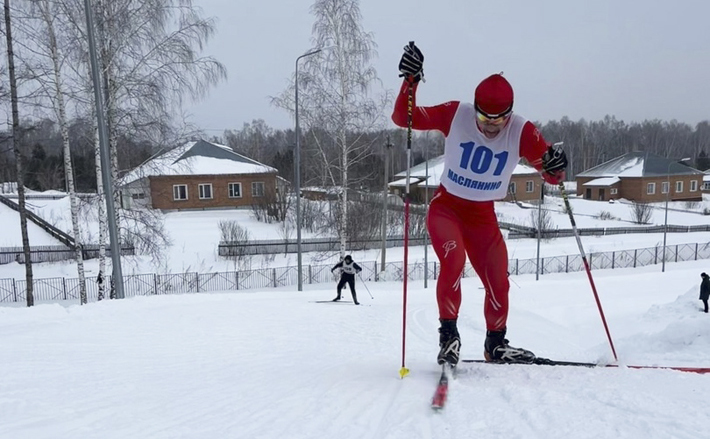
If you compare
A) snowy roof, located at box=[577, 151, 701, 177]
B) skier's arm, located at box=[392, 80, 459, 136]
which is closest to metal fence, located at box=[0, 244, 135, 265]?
skier's arm, located at box=[392, 80, 459, 136]

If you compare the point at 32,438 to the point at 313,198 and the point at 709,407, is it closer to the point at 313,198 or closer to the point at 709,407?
the point at 709,407

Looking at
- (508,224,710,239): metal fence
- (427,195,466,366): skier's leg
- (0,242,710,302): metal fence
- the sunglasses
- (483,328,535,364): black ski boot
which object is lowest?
(0,242,710,302): metal fence

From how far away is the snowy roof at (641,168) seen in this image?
5419 centimetres

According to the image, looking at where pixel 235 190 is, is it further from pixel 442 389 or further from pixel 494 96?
pixel 442 389

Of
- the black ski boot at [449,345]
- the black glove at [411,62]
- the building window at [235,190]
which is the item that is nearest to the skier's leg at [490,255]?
the black ski boot at [449,345]

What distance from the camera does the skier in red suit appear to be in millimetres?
3745

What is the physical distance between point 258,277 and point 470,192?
21.0m

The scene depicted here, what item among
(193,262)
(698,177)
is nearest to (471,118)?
Result: (193,262)

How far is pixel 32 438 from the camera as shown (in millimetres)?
2514

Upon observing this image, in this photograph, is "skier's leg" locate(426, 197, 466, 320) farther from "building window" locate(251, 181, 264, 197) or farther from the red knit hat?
"building window" locate(251, 181, 264, 197)

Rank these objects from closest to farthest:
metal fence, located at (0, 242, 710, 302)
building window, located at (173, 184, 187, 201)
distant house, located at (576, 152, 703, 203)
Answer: metal fence, located at (0, 242, 710, 302) < building window, located at (173, 184, 187, 201) < distant house, located at (576, 152, 703, 203)

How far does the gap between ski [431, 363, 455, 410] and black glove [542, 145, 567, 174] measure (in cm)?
184

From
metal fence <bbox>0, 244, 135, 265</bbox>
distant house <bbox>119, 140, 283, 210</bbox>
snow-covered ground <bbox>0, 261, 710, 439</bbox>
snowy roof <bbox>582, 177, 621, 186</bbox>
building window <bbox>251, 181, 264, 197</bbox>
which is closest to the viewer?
snow-covered ground <bbox>0, 261, 710, 439</bbox>

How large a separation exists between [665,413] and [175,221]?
Answer: 37.1m
